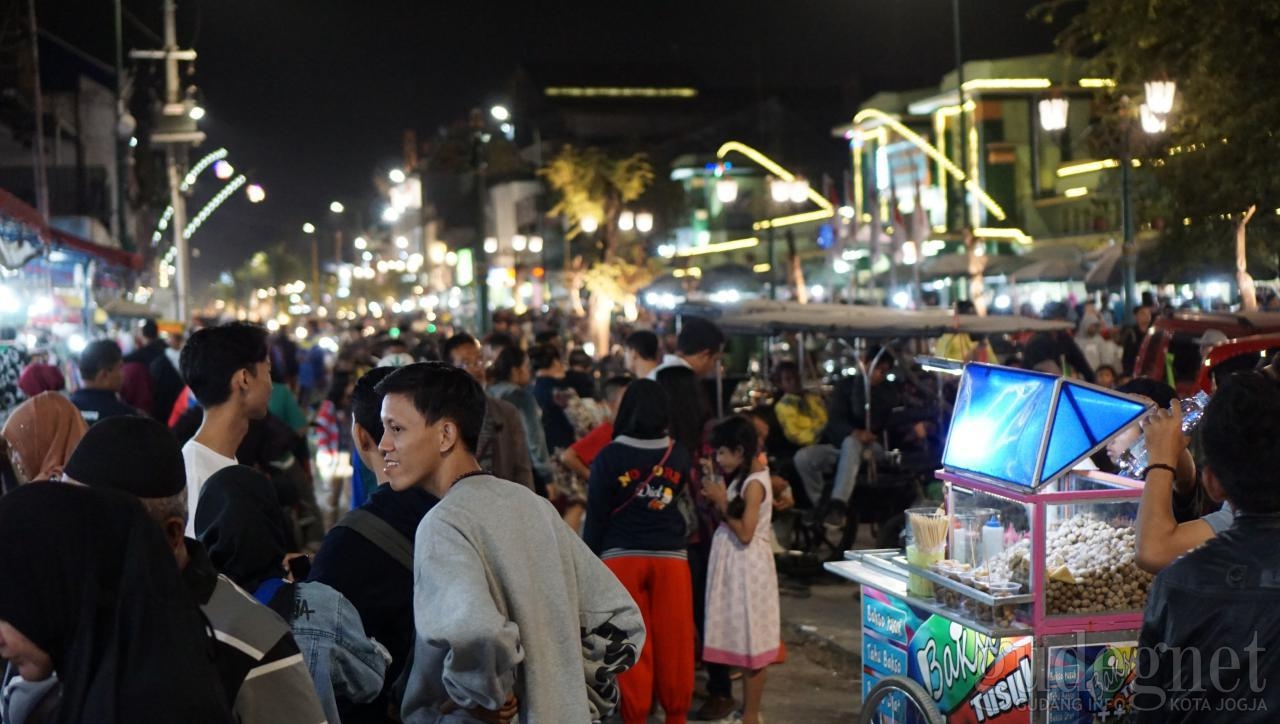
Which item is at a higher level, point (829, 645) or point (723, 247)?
point (723, 247)

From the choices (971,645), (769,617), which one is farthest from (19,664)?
(769,617)

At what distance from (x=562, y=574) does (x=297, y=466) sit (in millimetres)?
8977

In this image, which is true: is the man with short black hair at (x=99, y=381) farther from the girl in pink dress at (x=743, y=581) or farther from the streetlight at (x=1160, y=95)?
the streetlight at (x=1160, y=95)

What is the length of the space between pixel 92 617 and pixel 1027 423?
4.09m

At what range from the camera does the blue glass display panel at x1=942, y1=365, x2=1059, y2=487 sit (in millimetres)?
5672

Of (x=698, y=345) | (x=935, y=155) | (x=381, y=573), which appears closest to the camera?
(x=381, y=573)

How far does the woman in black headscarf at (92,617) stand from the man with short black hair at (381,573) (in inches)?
48.0

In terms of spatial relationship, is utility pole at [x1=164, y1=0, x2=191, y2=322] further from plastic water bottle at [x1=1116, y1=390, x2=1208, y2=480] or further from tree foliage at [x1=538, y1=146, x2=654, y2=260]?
plastic water bottle at [x1=1116, y1=390, x2=1208, y2=480]

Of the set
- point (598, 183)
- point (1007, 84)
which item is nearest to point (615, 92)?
point (598, 183)

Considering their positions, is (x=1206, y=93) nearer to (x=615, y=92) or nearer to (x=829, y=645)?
(x=829, y=645)

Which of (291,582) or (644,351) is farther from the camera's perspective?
(644,351)

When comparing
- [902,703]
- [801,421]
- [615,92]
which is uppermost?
[615,92]

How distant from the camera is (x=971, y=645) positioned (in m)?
5.75

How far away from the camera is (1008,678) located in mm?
5590
